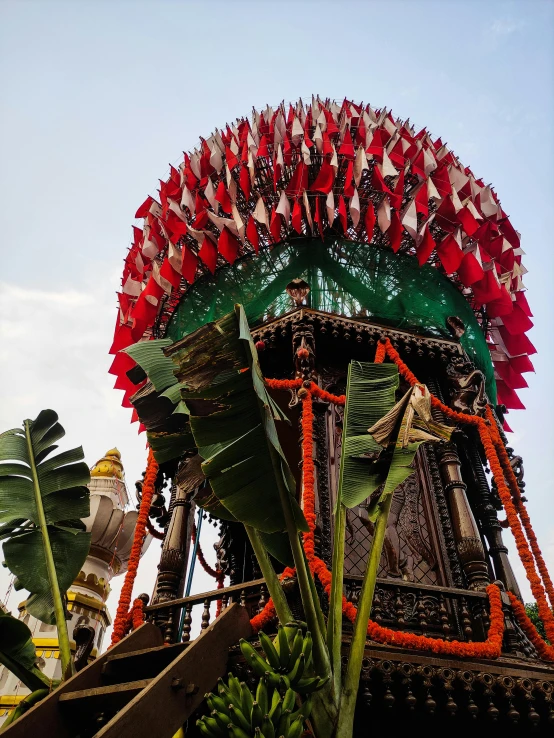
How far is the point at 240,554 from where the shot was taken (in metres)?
10.4

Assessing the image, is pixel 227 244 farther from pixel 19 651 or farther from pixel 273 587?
pixel 19 651

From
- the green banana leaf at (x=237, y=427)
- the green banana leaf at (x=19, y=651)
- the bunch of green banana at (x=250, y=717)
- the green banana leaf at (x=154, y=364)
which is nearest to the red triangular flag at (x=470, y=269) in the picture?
the green banana leaf at (x=154, y=364)

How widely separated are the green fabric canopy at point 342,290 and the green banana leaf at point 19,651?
201 inches

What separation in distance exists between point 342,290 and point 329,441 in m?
2.61

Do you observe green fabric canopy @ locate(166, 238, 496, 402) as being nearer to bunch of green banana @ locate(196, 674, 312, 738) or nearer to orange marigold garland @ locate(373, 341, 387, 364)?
orange marigold garland @ locate(373, 341, 387, 364)

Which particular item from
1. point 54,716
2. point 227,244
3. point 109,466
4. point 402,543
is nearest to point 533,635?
point 402,543

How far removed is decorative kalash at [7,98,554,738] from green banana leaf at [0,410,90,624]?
0.87 meters

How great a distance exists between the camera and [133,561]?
21.7 feet

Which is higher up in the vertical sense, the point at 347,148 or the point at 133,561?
the point at 347,148

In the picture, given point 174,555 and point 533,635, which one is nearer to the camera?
point 533,635

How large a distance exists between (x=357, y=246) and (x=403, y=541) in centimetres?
487

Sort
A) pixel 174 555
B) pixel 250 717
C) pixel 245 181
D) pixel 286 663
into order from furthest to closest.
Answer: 1. pixel 245 181
2. pixel 174 555
3. pixel 286 663
4. pixel 250 717

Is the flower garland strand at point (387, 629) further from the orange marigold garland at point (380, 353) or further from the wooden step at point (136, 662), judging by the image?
the orange marigold garland at point (380, 353)

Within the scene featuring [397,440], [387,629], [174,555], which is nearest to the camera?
[387,629]
